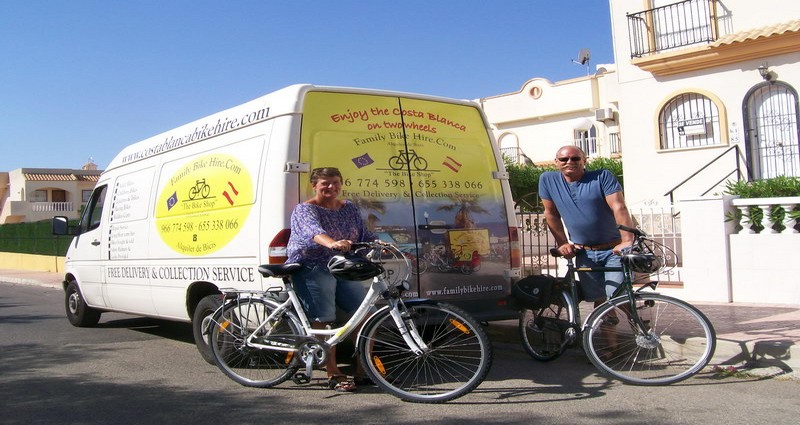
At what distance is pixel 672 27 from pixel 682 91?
136 centimetres

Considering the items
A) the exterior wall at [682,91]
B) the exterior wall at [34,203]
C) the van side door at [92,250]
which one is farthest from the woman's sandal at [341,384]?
the exterior wall at [34,203]

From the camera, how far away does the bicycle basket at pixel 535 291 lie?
19.7 ft

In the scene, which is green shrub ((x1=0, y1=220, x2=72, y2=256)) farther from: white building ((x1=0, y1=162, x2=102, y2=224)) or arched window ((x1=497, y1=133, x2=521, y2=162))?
white building ((x1=0, y1=162, x2=102, y2=224))

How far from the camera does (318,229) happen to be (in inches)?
202

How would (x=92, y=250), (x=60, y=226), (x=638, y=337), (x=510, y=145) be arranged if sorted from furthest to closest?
(x=510, y=145), (x=60, y=226), (x=92, y=250), (x=638, y=337)

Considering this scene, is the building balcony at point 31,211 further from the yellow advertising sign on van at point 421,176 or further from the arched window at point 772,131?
the yellow advertising sign on van at point 421,176

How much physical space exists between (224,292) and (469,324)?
2.03 m

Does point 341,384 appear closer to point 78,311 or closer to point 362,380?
point 362,380

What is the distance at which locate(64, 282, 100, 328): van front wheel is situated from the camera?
363 inches

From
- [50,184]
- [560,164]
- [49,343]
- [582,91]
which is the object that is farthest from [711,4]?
[50,184]

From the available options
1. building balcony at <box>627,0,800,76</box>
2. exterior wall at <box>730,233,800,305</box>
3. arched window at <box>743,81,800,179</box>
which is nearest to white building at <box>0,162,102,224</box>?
building balcony at <box>627,0,800,76</box>

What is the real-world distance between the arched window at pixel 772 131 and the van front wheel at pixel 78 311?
1157 centimetres

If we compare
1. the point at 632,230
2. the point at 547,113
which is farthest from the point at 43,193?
the point at 632,230

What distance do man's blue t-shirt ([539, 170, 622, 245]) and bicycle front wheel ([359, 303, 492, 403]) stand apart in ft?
4.81
